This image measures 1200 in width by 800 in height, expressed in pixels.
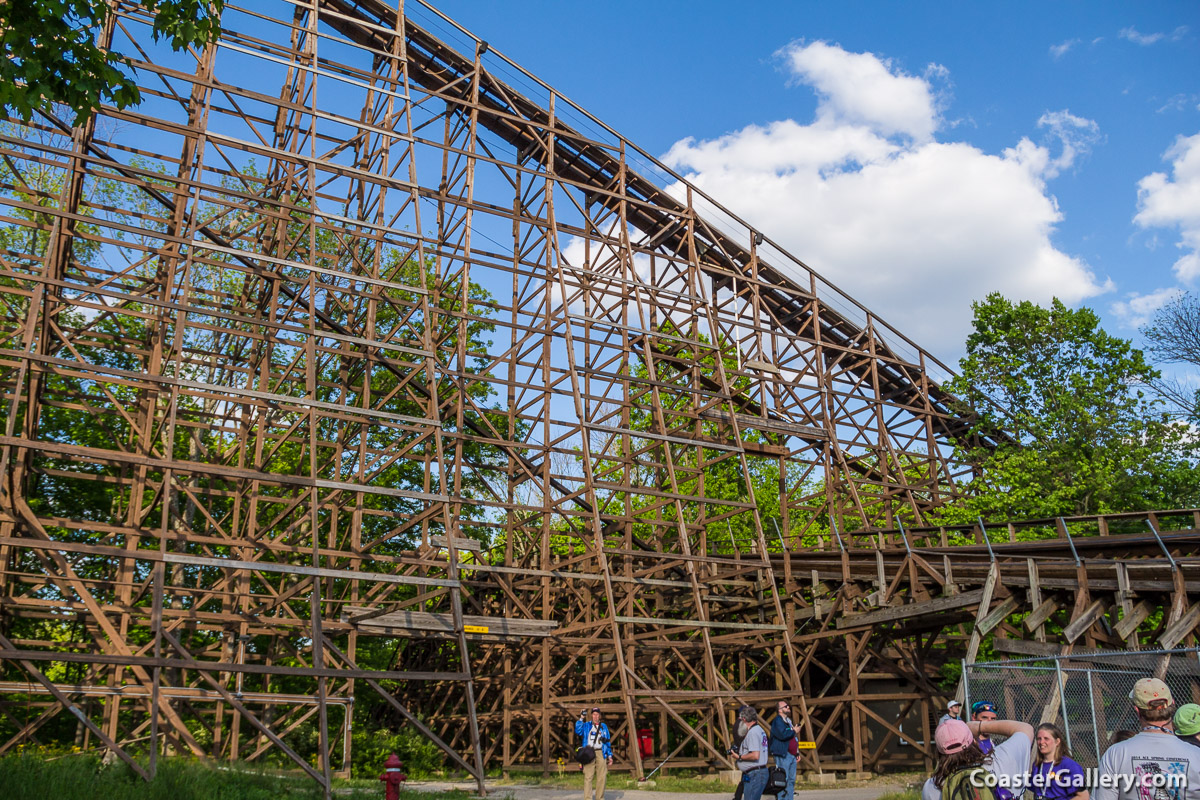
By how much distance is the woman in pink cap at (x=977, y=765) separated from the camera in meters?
4.80

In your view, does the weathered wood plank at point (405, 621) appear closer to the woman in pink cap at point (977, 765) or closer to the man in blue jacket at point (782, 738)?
the man in blue jacket at point (782, 738)

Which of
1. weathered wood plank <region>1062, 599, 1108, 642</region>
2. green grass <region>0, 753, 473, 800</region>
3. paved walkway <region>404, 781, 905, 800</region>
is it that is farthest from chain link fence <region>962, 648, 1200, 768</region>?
green grass <region>0, 753, 473, 800</region>

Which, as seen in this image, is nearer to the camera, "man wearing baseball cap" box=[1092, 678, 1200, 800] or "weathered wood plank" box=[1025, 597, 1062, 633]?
"man wearing baseball cap" box=[1092, 678, 1200, 800]

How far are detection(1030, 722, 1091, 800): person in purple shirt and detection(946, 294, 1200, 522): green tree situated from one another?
2004 centimetres

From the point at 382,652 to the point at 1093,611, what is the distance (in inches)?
778

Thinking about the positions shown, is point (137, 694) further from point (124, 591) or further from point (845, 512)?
point (845, 512)

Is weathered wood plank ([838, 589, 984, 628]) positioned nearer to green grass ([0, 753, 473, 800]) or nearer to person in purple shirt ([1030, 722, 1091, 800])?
green grass ([0, 753, 473, 800])

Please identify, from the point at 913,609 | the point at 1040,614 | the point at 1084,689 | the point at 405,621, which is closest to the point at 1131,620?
the point at 1084,689

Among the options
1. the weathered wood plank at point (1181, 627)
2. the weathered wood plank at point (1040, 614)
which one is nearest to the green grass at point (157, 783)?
the weathered wood plank at point (1040, 614)

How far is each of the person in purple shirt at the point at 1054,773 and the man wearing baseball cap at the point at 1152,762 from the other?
0.16m

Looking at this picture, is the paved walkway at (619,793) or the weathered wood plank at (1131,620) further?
the paved walkway at (619,793)

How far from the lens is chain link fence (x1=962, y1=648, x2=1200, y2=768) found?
10.5 metres

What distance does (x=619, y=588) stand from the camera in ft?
72.8

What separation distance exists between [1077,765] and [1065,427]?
71.6ft
